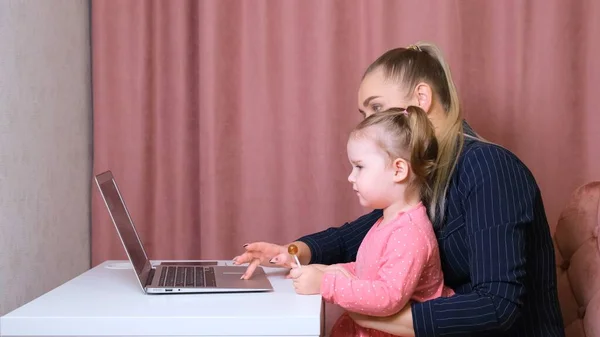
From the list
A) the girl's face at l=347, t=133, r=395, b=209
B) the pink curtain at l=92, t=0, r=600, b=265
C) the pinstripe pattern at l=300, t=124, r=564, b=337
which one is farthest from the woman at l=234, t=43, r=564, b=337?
the pink curtain at l=92, t=0, r=600, b=265

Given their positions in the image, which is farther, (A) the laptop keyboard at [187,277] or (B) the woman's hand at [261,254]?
(B) the woman's hand at [261,254]

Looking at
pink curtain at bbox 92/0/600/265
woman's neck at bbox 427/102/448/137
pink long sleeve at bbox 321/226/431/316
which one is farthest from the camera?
pink curtain at bbox 92/0/600/265

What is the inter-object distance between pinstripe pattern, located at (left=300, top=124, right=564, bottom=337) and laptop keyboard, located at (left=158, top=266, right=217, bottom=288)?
0.42 meters

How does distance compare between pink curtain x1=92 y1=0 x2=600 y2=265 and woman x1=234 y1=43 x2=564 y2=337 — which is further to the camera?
pink curtain x1=92 y1=0 x2=600 y2=265

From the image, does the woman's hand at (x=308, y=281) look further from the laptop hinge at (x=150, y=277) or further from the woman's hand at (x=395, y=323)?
the laptop hinge at (x=150, y=277)

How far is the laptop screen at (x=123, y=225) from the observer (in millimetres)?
1337

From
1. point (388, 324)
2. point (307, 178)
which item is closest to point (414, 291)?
point (388, 324)

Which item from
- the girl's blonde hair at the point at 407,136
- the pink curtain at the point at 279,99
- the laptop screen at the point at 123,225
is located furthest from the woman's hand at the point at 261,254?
the pink curtain at the point at 279,99

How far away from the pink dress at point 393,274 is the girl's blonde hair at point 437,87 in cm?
5

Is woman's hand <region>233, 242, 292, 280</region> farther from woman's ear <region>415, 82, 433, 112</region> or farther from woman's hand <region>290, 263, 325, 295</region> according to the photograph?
woman's ear <region>415, 82, 433, 112</region>

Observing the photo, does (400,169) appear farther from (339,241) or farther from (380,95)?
(339,241)

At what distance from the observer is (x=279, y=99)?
2.09m

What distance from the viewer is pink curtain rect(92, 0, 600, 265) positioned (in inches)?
79.2

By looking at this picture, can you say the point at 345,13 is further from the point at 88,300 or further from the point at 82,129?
the point at 88,300
